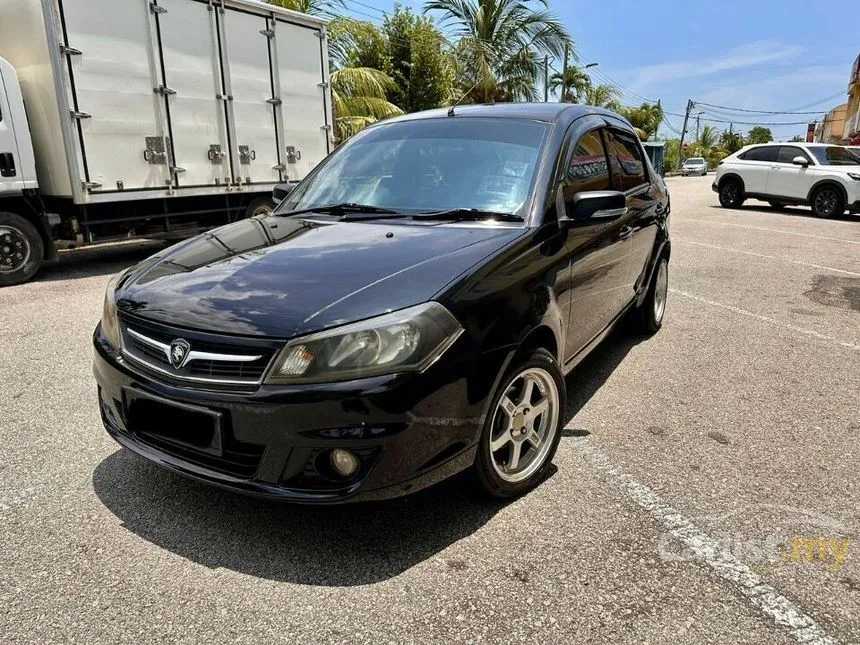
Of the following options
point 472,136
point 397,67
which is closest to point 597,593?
point 472,136

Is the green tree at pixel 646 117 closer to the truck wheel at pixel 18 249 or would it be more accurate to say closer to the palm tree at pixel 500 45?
the palm tree at pixel 500 45

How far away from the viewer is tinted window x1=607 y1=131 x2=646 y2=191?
421cm

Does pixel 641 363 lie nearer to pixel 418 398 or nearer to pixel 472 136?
pixel 472 136

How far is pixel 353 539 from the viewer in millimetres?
2578

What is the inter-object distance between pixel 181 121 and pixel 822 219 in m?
13.7

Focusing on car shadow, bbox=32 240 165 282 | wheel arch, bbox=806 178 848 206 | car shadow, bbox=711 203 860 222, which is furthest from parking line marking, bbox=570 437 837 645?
car shadow, bbox=711 203 860 222

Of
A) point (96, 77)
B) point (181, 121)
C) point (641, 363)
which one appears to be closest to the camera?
point (641, 363)

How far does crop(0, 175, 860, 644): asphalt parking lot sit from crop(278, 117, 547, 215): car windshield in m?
1.35

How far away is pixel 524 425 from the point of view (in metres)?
2.85

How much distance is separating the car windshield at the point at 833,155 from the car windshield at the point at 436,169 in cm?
1437

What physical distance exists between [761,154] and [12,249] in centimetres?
1572

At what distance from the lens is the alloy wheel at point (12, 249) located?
300 inches

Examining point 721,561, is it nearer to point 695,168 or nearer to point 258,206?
point 258,206

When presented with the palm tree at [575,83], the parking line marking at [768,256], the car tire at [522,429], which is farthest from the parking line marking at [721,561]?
the palm tree at [575,83]
